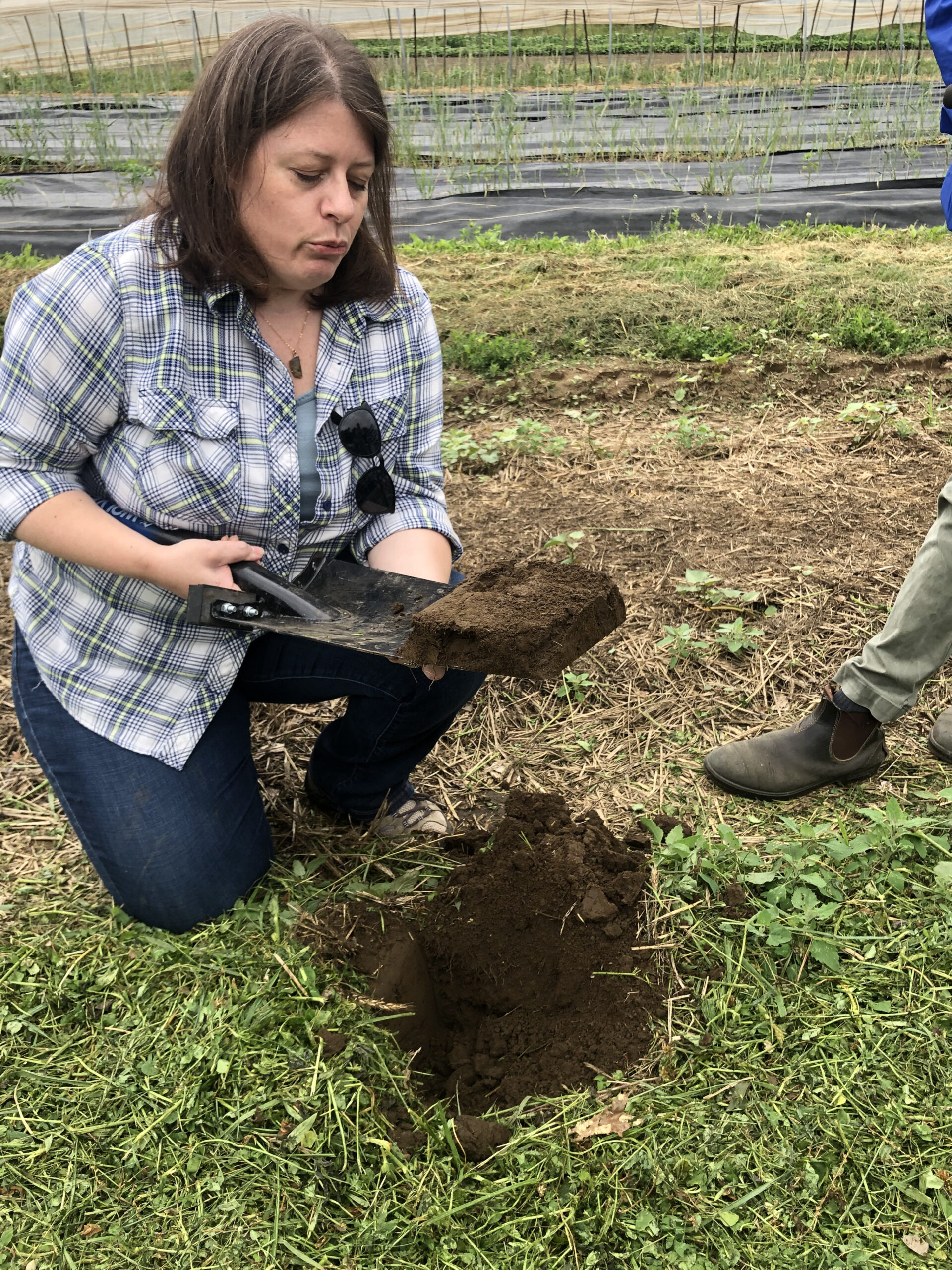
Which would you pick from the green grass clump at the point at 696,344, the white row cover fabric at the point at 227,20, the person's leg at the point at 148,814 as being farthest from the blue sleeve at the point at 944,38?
the white row cover fabric at the point at 227,20

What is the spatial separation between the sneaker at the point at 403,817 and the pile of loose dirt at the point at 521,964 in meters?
0.20

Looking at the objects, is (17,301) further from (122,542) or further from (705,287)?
(705,287)

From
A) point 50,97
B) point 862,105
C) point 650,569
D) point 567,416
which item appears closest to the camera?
point 650,569

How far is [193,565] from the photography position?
1763 millimetres

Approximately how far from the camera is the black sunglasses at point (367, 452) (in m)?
2.00

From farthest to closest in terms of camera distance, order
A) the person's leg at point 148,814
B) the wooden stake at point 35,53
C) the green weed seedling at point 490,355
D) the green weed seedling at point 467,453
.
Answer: the wooden stake at point 35,53 < the green weed seedling at point 490,355 < the green weed seedling at point 467,453 < the person's leg at point 148,814

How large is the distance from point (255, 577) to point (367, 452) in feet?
1.27

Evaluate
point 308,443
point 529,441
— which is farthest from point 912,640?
point 529,441

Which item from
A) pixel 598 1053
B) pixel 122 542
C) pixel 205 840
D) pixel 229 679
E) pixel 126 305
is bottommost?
pixel 598 1053

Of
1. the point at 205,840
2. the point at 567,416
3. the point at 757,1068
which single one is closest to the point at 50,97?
the point at 567,416

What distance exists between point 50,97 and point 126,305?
1067cm

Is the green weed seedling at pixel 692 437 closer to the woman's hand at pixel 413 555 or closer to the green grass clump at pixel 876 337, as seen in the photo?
the green grass clump at pixel 876 337

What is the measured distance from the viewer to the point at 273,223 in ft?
5.68

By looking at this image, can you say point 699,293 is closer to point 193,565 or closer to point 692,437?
point 692,437
